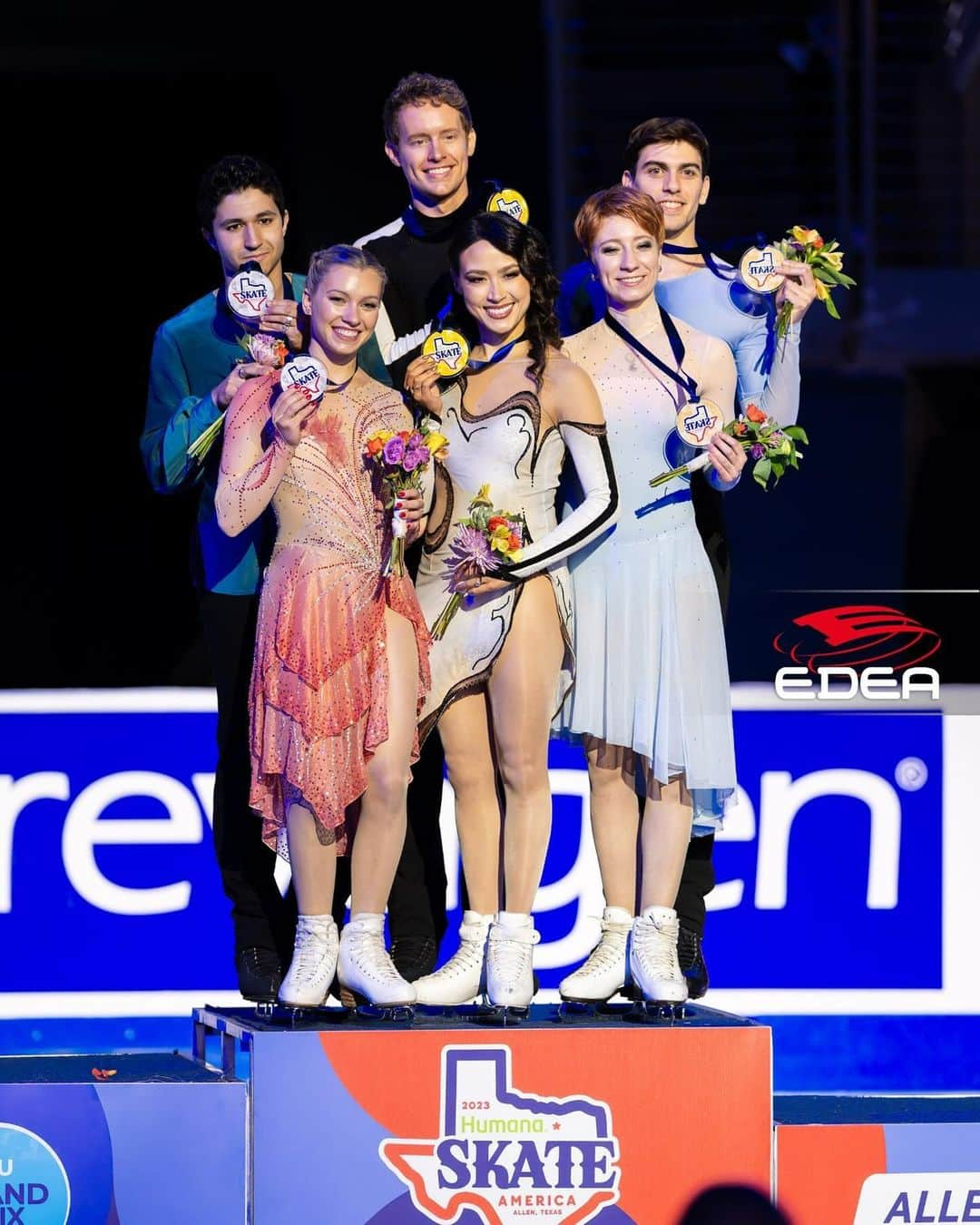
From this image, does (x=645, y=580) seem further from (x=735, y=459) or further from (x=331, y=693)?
(x=331, y=693)

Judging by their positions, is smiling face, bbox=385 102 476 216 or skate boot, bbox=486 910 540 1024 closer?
skate boot, bbox=486 910 540 1024

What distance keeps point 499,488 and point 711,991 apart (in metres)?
1.80

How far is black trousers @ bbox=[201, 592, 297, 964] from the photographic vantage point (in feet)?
14.2

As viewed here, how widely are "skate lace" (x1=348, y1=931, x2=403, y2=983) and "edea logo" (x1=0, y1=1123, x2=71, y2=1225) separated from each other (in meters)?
0.66

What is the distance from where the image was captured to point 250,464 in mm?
3859

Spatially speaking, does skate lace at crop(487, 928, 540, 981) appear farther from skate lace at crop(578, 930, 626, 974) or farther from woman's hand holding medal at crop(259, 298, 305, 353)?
woman's hand holding medal at crop(259, 298, 305, 353)

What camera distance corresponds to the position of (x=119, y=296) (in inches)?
209

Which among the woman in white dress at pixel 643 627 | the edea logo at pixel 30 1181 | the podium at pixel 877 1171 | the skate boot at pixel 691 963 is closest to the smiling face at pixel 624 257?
the woman in white dress at pixel 643 627

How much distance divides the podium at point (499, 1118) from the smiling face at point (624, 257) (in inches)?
57.1

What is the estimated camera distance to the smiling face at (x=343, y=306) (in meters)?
3.85

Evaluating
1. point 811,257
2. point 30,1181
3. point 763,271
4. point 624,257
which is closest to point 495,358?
point 624,257

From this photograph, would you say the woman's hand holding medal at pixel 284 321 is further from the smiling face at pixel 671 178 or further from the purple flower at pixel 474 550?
the smiling face at pixel 671 178

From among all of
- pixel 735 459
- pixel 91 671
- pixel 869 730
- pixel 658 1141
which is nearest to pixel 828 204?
pixel 869 730

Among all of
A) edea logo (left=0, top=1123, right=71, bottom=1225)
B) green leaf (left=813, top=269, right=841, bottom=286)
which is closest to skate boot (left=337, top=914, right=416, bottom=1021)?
edea logo (left=0, top=1123, right=71, bottom=1225)
